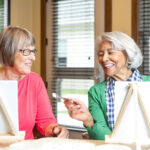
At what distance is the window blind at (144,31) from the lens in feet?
10.2

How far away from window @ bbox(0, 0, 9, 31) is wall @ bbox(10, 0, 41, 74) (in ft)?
0.38

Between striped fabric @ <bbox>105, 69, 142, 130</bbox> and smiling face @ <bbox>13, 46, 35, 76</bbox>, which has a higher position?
smiling face @ <bbox>13, 46, 35, 76</bbox>

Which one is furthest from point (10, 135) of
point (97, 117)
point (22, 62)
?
point (97, 117)

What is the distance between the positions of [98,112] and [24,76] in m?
0.55

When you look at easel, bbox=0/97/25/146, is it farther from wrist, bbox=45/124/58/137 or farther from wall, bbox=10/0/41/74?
wall, bbox=10/0/41/74

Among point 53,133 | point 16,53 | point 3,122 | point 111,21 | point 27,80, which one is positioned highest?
point 111,21

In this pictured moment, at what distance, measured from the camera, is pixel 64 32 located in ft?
12.5

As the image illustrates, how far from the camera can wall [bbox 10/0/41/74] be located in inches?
155

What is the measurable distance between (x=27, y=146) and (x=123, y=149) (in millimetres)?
409

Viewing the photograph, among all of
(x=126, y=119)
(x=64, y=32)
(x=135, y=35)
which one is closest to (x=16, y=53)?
(x=126, y=119)

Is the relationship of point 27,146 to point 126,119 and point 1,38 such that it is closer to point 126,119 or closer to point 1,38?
point 126,119

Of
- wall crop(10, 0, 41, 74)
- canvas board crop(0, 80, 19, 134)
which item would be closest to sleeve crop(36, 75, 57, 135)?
canvas board crop(0, 80, 19, 134)

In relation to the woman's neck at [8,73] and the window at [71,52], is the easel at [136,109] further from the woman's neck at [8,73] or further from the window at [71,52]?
the window at [71,52]

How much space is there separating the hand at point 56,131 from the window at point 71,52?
175 centimetres
